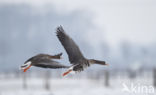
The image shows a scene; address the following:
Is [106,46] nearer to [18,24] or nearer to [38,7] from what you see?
[18,24]

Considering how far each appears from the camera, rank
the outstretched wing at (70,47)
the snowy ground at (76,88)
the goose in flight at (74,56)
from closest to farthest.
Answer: the goose in flight at (74,56), the outstretched wing at (70,47), the snowy ground at (76,88)

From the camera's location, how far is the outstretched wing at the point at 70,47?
14.0 feet

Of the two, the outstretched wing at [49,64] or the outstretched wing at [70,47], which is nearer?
the outstretched wing at [49,64]

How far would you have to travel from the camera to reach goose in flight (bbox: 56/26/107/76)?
404cm

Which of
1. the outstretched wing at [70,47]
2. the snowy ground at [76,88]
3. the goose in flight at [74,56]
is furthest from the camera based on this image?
the snowy ground at [76,88]

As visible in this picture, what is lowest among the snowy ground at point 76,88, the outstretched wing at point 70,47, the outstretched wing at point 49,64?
the snowy ground at point 76,88

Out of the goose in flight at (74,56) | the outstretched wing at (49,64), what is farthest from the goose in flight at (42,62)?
the goose in flight at (74,56)

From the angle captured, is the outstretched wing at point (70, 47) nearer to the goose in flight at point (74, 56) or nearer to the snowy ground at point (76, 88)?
the goose in flight at point (74, 56)

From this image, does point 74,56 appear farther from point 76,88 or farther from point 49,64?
point 76,88

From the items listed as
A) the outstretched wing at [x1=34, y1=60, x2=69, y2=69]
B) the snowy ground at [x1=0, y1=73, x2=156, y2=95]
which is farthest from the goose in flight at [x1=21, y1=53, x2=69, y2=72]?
the snowy ground at [x1=0, y1=73, x2=156, y2=95]

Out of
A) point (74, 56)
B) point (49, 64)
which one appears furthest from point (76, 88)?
point (49, 64)

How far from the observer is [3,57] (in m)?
44.0

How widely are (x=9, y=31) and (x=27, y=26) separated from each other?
5.18 meters

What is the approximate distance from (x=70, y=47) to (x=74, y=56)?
22 cm
